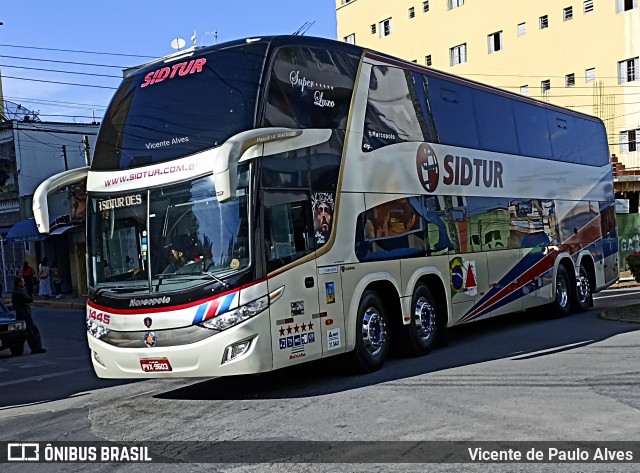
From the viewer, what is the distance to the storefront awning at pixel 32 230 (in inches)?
1313

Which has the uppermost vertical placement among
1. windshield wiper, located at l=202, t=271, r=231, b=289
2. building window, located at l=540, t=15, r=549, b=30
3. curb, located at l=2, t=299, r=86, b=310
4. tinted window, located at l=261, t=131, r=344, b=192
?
building window, located at l=540, t=15, r=549, b=30

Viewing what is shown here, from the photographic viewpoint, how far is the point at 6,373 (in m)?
13.8

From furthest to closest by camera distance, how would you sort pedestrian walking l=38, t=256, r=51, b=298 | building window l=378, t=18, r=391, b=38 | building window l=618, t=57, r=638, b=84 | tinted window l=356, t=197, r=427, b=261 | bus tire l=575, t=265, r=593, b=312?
building window l=378, t=18, r=391, b=38 < building window l=618, t=57, r=638, b=84 < pedestrian walking l=38, t=256, r=51, b=298 < bus tire l=575, t=265, r=593, b=312 < tinted window l=356, t=197, r=427, b=261

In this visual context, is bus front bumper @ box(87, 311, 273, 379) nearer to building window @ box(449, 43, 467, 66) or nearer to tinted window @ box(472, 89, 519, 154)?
tinted window @ box(472, 89, 519, 154)

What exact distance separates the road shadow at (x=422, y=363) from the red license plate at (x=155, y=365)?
0.92 meters

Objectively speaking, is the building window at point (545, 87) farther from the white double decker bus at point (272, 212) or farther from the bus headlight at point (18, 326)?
the bus headlight at point (18, 326)

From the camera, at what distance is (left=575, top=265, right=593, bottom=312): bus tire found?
58.1ft

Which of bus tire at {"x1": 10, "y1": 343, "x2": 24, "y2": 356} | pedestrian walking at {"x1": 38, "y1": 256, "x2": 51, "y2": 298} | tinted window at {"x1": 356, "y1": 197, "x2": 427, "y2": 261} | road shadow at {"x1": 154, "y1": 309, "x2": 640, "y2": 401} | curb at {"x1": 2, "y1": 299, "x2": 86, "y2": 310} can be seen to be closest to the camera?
road shadow at {"x1": 154, "y1": 309, "x2": 640, "y2": 401}

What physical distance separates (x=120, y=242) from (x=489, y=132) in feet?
25.0

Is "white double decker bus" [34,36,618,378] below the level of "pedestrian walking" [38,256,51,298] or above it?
above

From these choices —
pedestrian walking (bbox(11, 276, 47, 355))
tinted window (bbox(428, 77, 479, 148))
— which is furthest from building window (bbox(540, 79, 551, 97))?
pedestrian walking (bbox(11, 276, 47, 355))

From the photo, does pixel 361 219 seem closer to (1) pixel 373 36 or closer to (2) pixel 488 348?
(2) pixel 488 348

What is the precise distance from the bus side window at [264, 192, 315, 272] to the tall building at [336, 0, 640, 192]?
33253 mm

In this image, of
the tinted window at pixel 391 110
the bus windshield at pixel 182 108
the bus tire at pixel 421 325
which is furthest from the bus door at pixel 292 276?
the bus tire at pixel 421 325
